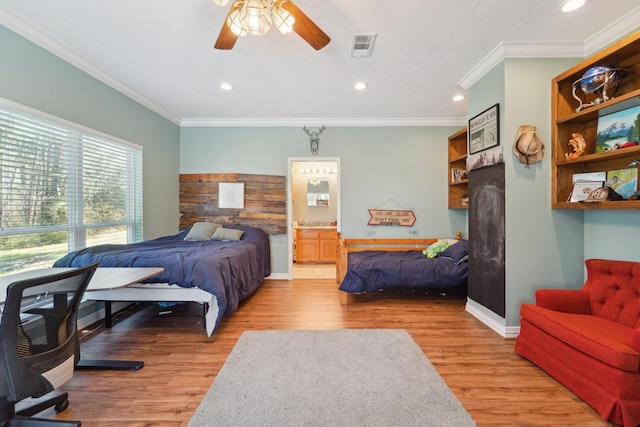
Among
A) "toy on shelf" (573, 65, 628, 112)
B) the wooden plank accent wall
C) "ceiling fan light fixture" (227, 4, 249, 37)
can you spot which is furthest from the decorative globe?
the wooden plank accent wall

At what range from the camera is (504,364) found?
2025 millimetres

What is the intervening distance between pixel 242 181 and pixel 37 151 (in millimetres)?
2363

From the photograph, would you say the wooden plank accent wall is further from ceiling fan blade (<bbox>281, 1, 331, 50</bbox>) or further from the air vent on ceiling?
ceiling fan blade (<bbox>281, 1, 331, 50</bbox>)

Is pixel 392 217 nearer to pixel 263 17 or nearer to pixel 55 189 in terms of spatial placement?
pixel 263 17

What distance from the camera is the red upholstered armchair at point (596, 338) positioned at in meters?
1.44

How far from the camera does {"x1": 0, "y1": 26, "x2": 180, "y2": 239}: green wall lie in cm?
208

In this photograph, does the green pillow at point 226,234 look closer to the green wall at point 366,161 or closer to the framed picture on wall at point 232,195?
the framed picture on wall at point 232,195

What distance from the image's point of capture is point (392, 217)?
14.1 ft

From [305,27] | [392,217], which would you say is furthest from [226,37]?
[392,217]

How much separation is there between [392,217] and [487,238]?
174 cm

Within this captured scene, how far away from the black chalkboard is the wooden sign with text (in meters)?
1.36

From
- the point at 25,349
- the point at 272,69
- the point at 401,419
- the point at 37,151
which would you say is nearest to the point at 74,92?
the point at 37,151

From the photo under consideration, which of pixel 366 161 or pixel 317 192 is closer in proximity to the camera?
pixel 366 161

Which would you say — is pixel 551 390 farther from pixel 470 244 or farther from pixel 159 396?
pixel 159 396
